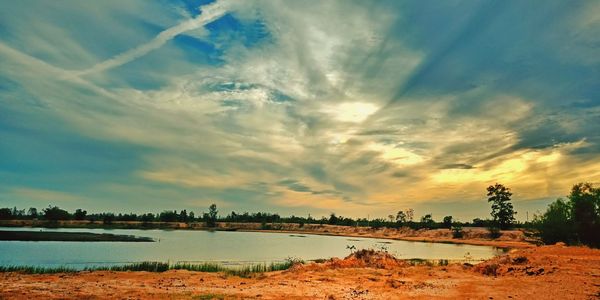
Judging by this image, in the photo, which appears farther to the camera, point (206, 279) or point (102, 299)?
point (206, 279)

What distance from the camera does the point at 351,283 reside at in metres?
25.2

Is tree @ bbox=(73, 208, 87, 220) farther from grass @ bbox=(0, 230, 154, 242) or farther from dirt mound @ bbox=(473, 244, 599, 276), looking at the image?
dirt mound @ bbox=(473, 244, 599, 276)

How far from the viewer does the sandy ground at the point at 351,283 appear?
19.9 m

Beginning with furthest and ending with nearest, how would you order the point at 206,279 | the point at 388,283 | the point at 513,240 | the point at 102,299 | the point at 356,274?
the point at 513,240 < the point at 356,274 < the point at 206,279 < the point at 388,283 < the point at 102,299

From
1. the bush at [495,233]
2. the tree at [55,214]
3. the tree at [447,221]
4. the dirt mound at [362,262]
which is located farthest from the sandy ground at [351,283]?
the tree at [55,214]

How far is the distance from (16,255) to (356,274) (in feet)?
147

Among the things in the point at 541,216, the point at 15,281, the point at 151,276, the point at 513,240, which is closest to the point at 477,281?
the point at 151,276

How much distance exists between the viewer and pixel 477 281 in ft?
86.3

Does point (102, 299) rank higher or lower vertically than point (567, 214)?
lower

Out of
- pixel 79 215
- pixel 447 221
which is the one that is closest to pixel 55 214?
pixel 79 215

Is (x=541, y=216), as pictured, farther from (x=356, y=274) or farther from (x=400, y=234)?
(x=400, y=234)

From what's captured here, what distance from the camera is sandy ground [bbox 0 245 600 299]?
65.4ft

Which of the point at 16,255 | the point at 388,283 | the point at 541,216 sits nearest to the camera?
the point at 388,283

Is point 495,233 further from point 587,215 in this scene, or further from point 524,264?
point 524,264
